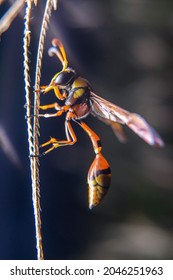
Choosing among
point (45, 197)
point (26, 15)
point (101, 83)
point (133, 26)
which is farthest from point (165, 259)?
point (26, 15)

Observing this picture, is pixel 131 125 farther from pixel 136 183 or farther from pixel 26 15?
pixel 26 15

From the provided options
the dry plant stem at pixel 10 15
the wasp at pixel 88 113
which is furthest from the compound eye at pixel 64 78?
the dry plant stem at pixel 10 15

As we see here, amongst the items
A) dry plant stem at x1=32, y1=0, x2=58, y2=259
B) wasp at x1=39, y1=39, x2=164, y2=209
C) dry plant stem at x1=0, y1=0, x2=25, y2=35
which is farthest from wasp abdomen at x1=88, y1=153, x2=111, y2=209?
dry plant stem at x1=0, y1=0, x2=25, y2=35

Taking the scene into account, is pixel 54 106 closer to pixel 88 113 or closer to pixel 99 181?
pixel 88 113

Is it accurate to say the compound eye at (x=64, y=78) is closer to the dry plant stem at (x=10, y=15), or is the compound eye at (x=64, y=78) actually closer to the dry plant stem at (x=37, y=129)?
the dry plant stem at (x=37, y=129)

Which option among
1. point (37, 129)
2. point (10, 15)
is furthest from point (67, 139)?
point (10, 15)

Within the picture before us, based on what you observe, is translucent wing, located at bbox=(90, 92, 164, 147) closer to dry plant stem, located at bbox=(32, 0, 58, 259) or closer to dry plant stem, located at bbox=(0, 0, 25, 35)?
dry plant stem, located at bbox=(32, 0, 58, 259)
